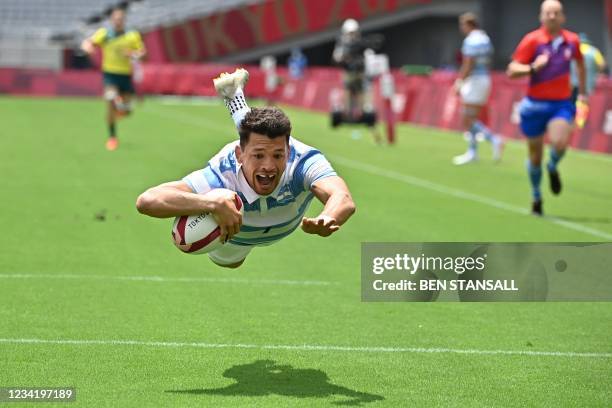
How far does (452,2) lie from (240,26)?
9.78 m

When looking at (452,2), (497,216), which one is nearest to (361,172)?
(497,216)

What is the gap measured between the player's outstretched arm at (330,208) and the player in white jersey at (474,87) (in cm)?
1603

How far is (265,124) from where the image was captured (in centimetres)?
732

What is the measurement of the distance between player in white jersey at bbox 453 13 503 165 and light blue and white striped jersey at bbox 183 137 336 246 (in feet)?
50.8

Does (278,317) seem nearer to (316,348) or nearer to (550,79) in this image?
(316,348)

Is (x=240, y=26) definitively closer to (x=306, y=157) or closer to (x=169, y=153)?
(x=169, y=153)

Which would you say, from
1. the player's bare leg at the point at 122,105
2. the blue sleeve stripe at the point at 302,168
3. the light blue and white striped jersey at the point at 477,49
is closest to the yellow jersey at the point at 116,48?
the player's bare leg at the point at 122,105

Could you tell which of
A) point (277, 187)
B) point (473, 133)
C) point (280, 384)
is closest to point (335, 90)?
point (473, 133)

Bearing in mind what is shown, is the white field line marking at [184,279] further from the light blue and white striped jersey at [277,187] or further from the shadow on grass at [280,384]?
the shadow on grass at [280,384]

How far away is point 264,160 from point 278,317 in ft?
7.70

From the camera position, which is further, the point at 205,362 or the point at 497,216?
the point at 497,216

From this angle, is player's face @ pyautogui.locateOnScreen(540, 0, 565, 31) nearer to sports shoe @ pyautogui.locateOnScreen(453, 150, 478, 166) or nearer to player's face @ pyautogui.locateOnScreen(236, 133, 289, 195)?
sports shoe @ pyautogui.locateOnScreen(453, 150, 478, 166)

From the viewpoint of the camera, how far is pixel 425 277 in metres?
7.28

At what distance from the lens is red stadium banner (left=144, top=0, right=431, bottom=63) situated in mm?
53406
